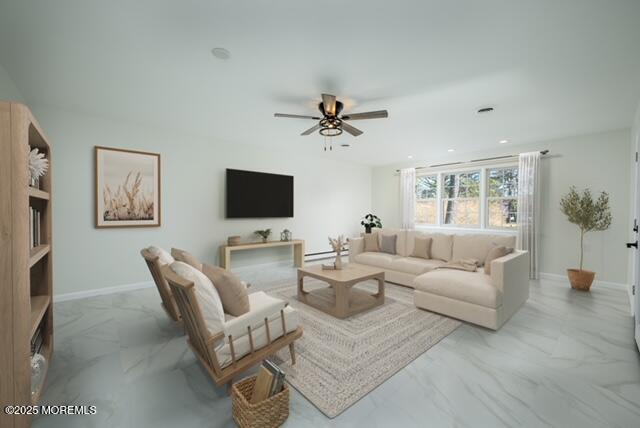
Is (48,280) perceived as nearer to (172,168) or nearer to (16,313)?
(16,313)

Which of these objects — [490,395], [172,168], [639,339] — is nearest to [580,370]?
[639,339]

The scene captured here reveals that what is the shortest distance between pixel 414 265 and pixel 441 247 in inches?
25.9

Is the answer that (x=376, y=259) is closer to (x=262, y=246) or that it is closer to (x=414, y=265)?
(x=414, y=265)

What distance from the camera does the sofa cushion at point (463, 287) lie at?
2.66 meters

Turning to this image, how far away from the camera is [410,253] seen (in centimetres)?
464

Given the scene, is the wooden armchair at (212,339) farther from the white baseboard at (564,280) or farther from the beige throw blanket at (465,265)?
the white baseboard at (564,280)

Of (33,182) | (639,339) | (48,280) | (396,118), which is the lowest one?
(639,339)

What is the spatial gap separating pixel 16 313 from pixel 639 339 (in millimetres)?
4420

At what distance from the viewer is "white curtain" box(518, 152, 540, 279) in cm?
480

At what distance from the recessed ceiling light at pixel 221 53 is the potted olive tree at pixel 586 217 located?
540 cm

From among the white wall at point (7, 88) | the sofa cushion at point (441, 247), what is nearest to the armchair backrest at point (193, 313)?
the white wall at point (7, 88)

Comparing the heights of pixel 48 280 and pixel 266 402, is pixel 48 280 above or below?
above

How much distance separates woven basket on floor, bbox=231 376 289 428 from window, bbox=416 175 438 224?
600cm

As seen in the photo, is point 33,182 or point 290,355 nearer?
point 33,182
